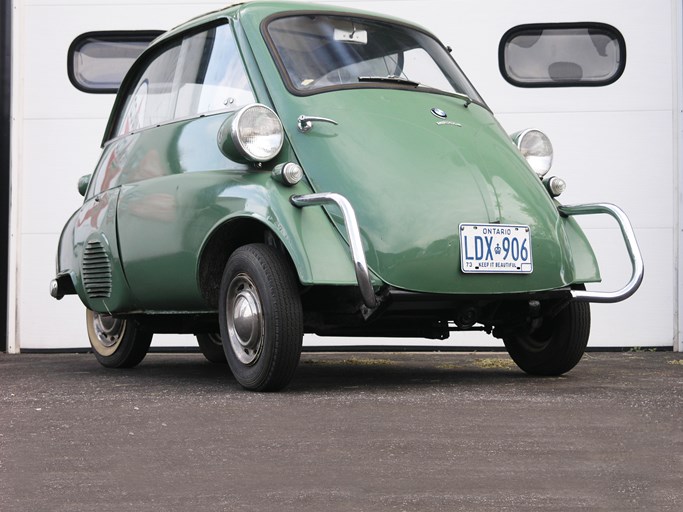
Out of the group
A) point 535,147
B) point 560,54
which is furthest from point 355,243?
point 560,54

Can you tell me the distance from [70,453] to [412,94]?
2.35 m

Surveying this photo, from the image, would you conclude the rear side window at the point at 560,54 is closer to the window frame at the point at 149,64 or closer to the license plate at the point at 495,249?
the window frame at the point at 149,64

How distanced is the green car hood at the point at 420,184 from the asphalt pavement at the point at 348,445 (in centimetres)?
46

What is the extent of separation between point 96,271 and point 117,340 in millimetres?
608

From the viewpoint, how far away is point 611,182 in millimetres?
7270

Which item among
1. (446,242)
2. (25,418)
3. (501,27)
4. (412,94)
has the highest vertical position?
(501,27)

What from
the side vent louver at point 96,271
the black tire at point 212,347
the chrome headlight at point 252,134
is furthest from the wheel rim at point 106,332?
the chrome headlight at point 252,134

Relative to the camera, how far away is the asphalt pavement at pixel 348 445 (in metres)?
2.44

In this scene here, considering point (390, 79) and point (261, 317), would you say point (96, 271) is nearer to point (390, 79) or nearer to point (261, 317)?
point (261, 317)

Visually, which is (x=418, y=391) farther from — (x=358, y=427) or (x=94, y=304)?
(x=94, y=304)

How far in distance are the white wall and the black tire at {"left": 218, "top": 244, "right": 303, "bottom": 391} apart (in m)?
2.91

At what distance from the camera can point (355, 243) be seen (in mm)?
3908

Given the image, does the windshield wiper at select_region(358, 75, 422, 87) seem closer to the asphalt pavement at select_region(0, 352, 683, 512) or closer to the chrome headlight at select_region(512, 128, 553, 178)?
the chrome headlight at select_region(512, 128, 553, 178)

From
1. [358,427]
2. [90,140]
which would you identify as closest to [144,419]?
[358,427]
